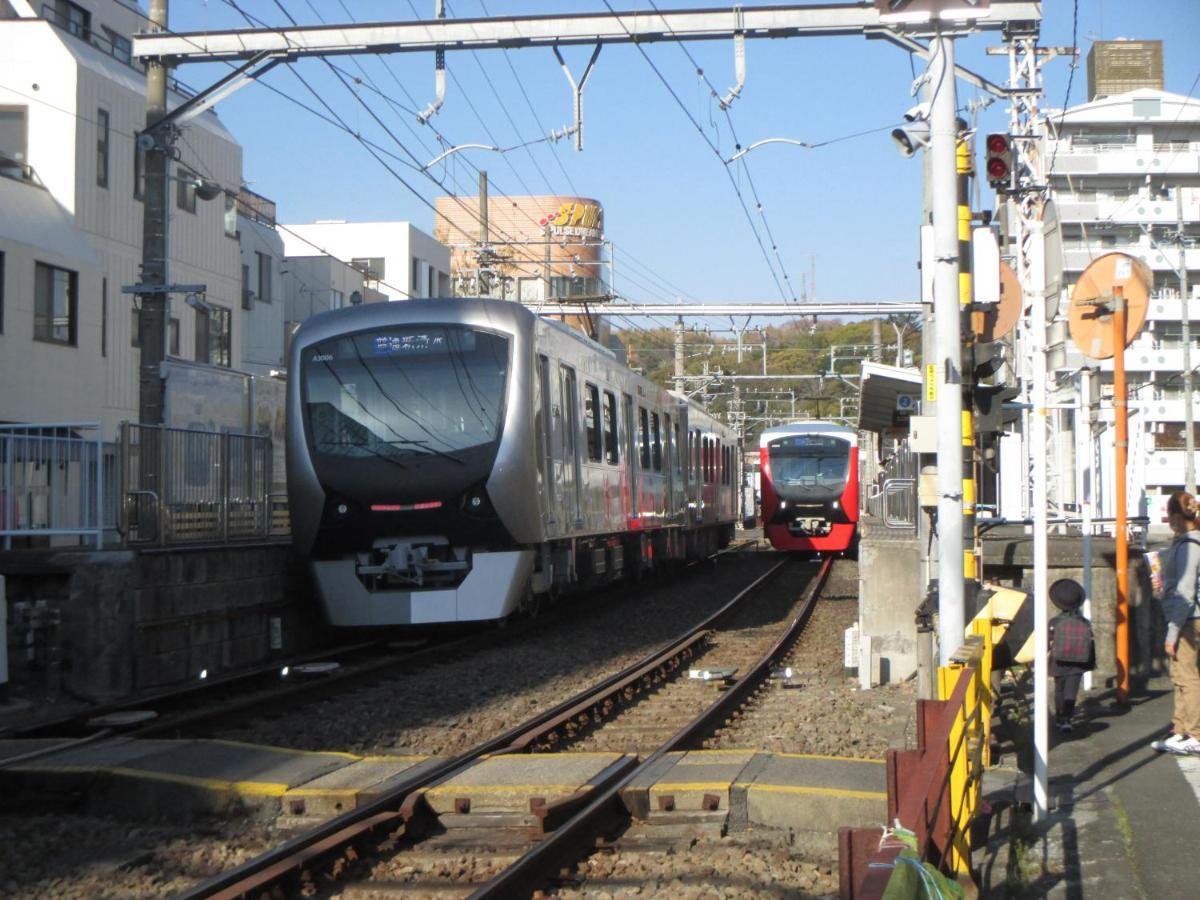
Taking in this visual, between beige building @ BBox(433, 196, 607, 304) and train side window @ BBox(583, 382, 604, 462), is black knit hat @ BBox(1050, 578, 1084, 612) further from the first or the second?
beige building @ BBox(433, 196, 607, 304)

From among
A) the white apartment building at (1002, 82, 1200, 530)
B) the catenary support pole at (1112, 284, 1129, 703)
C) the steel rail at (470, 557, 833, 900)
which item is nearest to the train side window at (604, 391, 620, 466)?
the steel rail at (470, 557, 833, 900)

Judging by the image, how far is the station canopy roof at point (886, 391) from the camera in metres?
16.3

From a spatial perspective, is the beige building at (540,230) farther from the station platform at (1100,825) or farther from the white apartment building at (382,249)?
the station platform at (1100,825)

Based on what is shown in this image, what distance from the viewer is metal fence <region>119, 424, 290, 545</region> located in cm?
1239

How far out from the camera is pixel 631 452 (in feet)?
66.6

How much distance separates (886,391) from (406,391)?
692cm

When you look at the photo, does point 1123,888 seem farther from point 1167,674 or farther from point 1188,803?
point 1167,674

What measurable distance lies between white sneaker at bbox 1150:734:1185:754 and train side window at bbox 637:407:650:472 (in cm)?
1329

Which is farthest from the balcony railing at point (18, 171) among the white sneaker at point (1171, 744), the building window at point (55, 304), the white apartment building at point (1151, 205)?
the white apartment building at point (1151, 205)

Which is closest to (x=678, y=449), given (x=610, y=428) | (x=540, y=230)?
(x=610, y=428)

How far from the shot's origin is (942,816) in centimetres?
443

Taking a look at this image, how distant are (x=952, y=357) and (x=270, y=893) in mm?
4631

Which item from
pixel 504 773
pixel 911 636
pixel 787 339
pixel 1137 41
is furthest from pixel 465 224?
pixel 504 773

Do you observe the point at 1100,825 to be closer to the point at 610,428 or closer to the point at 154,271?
the point at 154,271
